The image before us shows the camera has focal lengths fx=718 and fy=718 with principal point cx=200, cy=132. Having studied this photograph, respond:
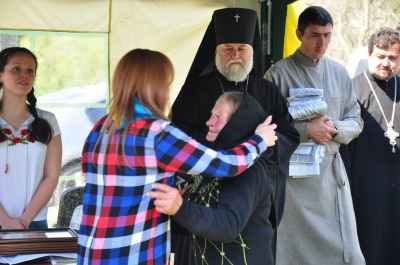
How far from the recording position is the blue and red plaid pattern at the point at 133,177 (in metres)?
2.78

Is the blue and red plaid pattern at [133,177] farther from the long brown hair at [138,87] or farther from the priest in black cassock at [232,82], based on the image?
the priest in black cassock at [232,82]

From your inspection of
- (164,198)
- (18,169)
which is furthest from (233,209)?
(18,169)

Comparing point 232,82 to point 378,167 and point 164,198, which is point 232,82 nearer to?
point 378,167

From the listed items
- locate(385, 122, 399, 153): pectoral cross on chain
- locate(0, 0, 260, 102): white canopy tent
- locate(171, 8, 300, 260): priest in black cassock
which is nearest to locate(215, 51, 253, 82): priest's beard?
locate(171, 8, 300, 260): priest in black cassock

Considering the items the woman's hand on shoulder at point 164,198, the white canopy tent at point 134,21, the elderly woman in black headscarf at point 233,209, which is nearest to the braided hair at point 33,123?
the white canopy tent at point 134,21

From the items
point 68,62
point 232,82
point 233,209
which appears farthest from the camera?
point 68,62

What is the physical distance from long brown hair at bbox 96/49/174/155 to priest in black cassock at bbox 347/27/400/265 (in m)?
3.12

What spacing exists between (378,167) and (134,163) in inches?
134

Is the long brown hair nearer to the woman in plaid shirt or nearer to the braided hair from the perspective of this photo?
the woman in plaid shirt

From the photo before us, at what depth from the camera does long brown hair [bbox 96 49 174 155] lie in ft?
9.27

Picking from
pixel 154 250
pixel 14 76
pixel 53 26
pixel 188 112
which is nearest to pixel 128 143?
pixel 154 250

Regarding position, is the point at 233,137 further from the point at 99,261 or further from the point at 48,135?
the point at 48,135

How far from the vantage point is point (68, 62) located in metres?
5.66

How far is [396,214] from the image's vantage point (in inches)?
228
